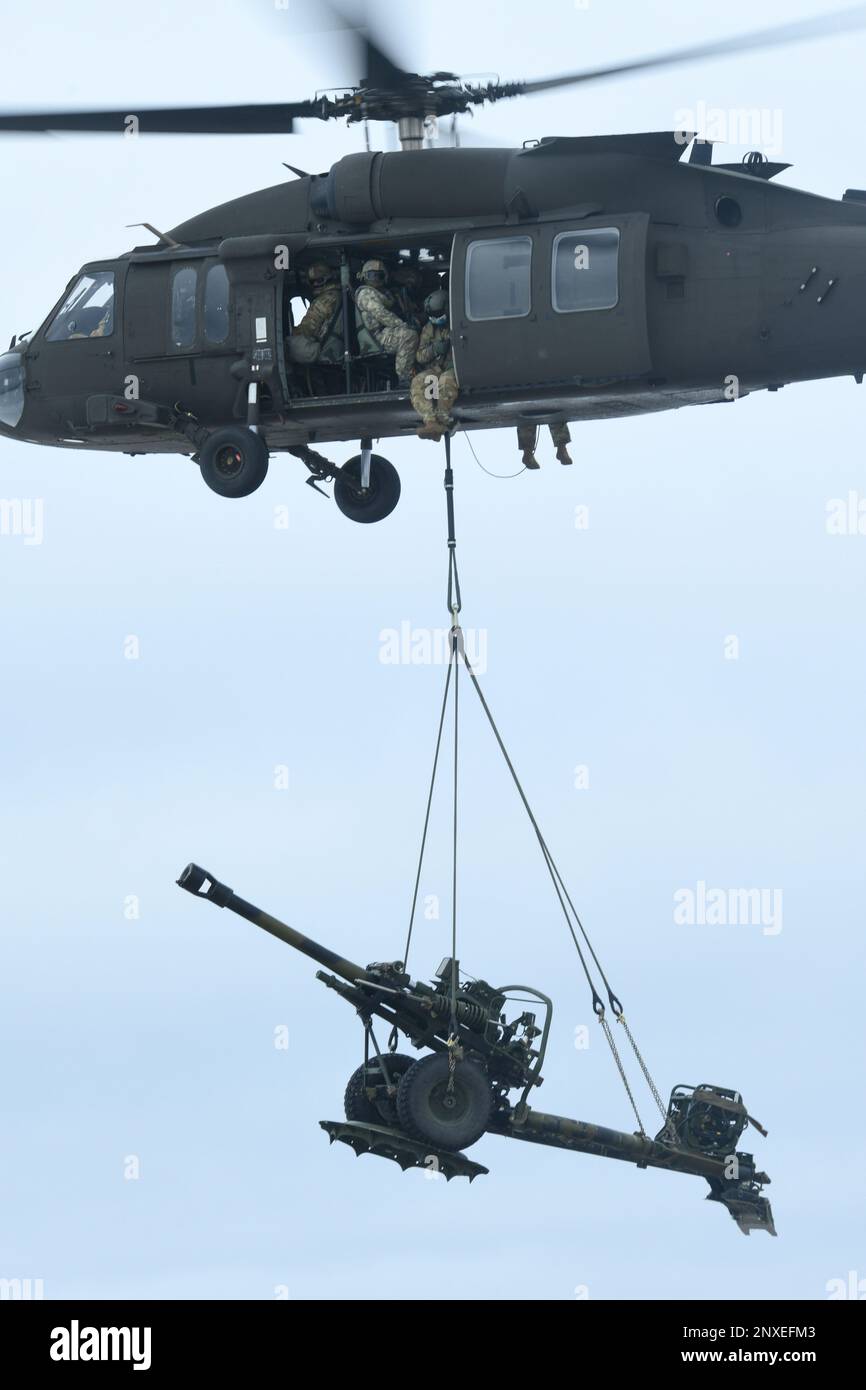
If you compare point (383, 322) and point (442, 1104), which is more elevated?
point (383, 322)

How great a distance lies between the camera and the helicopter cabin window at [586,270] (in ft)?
92.5

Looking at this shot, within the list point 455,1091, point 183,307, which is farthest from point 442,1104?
point 183,307

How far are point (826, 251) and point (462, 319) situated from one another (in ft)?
12.1

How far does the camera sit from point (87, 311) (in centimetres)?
3125

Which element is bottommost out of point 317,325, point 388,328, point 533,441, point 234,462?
point 234,462

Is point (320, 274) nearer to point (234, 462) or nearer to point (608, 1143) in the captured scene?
point (234, 462)

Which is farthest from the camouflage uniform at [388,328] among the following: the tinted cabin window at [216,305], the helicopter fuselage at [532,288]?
the tinted cabin window at [216,305]

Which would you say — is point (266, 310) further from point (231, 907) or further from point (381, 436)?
point (231, 907)

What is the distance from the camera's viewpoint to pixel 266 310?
2992 centimetres

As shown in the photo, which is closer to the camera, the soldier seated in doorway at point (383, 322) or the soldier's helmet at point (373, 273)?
the soldier seated in doorway at point (383, 322)

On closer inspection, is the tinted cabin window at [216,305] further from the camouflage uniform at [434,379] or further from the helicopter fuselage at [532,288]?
the camouflage uniform at [434,379]

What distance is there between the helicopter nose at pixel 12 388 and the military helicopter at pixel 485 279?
1204 millimetres

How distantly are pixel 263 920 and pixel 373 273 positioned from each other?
682 centimetres
